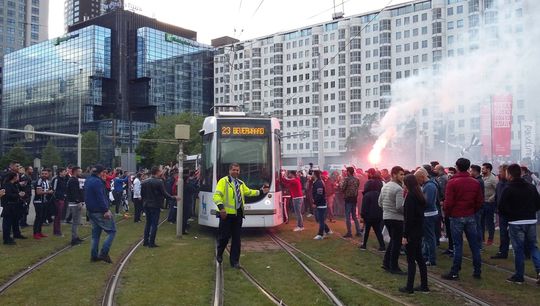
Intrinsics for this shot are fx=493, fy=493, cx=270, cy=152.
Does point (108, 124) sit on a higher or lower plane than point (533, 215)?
higher

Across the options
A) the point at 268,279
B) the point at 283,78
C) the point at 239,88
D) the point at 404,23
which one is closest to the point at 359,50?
the point at 404,23

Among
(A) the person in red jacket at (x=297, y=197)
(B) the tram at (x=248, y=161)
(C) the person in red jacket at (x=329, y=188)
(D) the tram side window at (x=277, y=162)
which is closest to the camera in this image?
(B) the tram at (x=248, y=161)

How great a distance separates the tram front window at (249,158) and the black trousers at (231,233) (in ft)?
14.6

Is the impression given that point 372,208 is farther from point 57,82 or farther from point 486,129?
point 57,82

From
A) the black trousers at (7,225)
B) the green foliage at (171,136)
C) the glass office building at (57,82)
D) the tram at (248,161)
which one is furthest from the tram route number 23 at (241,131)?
the glass office building at (57,82)

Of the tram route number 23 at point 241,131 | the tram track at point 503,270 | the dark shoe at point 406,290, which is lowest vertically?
the tram track at point 503,270

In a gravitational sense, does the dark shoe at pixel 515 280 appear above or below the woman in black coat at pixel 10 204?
below

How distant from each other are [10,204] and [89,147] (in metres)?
73.4

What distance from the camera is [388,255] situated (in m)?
9.59

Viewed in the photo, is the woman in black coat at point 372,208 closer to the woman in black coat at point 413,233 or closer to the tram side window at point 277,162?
the woman in black coat at point 413,233

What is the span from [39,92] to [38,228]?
112 metres

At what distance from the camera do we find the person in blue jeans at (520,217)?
27.8 feet

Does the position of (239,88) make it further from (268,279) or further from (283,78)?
(268,279)

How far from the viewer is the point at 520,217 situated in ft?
28.1
